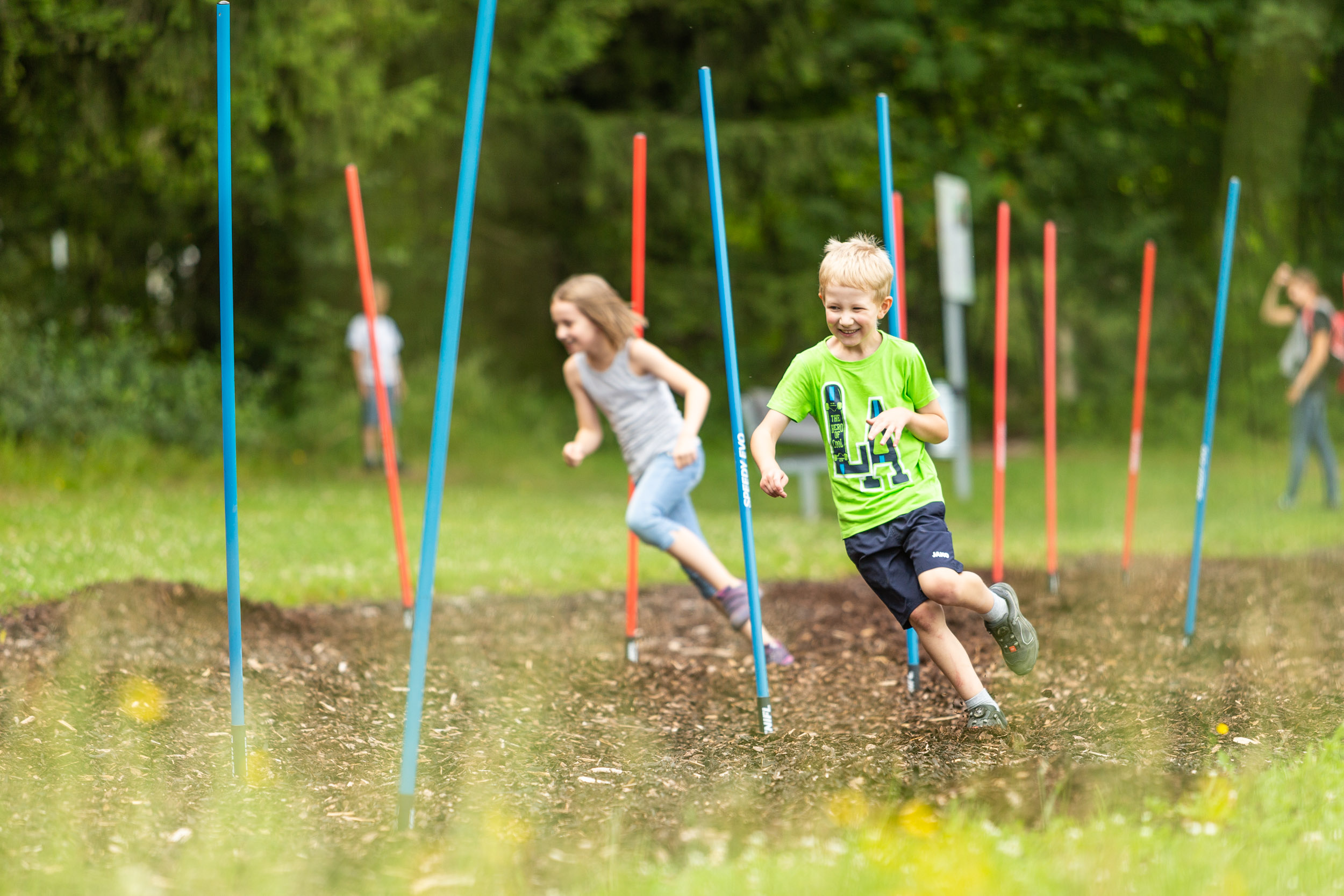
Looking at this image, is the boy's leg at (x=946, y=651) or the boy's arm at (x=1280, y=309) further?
the boy's arm at (x=1280, y=309)

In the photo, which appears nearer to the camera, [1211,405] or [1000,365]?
[1211,405]

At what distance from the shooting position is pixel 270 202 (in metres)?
13.6

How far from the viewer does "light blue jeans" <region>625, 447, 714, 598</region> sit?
17.0ft

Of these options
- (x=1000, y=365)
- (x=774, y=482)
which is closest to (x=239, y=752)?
(x=774, y=482)

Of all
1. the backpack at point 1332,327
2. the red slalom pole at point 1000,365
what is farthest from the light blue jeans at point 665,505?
the backpack at point 1332,327

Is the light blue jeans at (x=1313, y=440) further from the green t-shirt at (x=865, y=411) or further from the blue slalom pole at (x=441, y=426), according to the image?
the blue slalom pole at (x=441, y=426)

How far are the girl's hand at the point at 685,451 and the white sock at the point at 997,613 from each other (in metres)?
1.26

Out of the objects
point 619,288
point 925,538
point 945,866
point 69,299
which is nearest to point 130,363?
point 69,299

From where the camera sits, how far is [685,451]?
190 inches

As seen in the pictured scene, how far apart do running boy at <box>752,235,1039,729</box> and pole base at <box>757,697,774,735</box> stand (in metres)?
0.64

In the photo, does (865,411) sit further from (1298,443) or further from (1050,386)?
(1298,443)

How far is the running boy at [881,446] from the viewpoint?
391 cm

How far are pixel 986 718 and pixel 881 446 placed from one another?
1.00 meters

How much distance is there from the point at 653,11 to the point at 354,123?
19.0 feet
